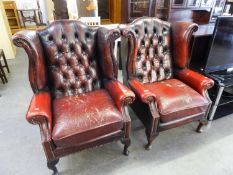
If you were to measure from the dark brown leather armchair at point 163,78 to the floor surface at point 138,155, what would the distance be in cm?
16

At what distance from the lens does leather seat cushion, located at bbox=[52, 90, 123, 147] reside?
1.20m

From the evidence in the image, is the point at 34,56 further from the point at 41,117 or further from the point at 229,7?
the point at 229,7

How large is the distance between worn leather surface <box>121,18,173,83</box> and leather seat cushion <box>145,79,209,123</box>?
9.7 inches

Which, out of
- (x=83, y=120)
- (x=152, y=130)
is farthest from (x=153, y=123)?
(x=83, y=120)

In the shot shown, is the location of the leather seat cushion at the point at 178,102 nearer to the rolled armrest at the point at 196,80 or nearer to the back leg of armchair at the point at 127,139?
the rolled armrest at the point at 196,80

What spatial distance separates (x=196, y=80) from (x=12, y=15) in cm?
705

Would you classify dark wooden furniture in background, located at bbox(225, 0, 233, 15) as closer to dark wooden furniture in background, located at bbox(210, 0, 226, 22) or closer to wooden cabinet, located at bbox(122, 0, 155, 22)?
dark wooden furniture in background, located at bbox(210, 0, 226, 22)

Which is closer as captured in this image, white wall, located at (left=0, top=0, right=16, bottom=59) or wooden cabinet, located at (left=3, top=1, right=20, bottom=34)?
white wall, located at (left=0, top=0, right=16, bottom=59)

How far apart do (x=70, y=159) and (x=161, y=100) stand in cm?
99

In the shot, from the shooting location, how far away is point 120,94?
138 centimetres

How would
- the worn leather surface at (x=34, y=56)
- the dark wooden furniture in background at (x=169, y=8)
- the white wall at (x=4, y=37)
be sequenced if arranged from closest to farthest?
the worn leather surface at (x=34, y=56) < the white wall at (x=4, y=37) < the dark wooden furniture in background at (x=169, y=8)

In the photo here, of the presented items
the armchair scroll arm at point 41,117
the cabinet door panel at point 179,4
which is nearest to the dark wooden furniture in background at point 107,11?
the cabinet door panel at point 179,4

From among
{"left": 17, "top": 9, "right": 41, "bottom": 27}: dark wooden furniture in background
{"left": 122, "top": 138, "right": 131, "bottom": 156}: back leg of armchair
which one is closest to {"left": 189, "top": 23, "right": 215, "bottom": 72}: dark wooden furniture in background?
{"left": 122, "top": 138, "right": 131, "bottom": 156}: back leg of armchair

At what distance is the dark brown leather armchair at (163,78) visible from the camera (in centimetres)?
148
